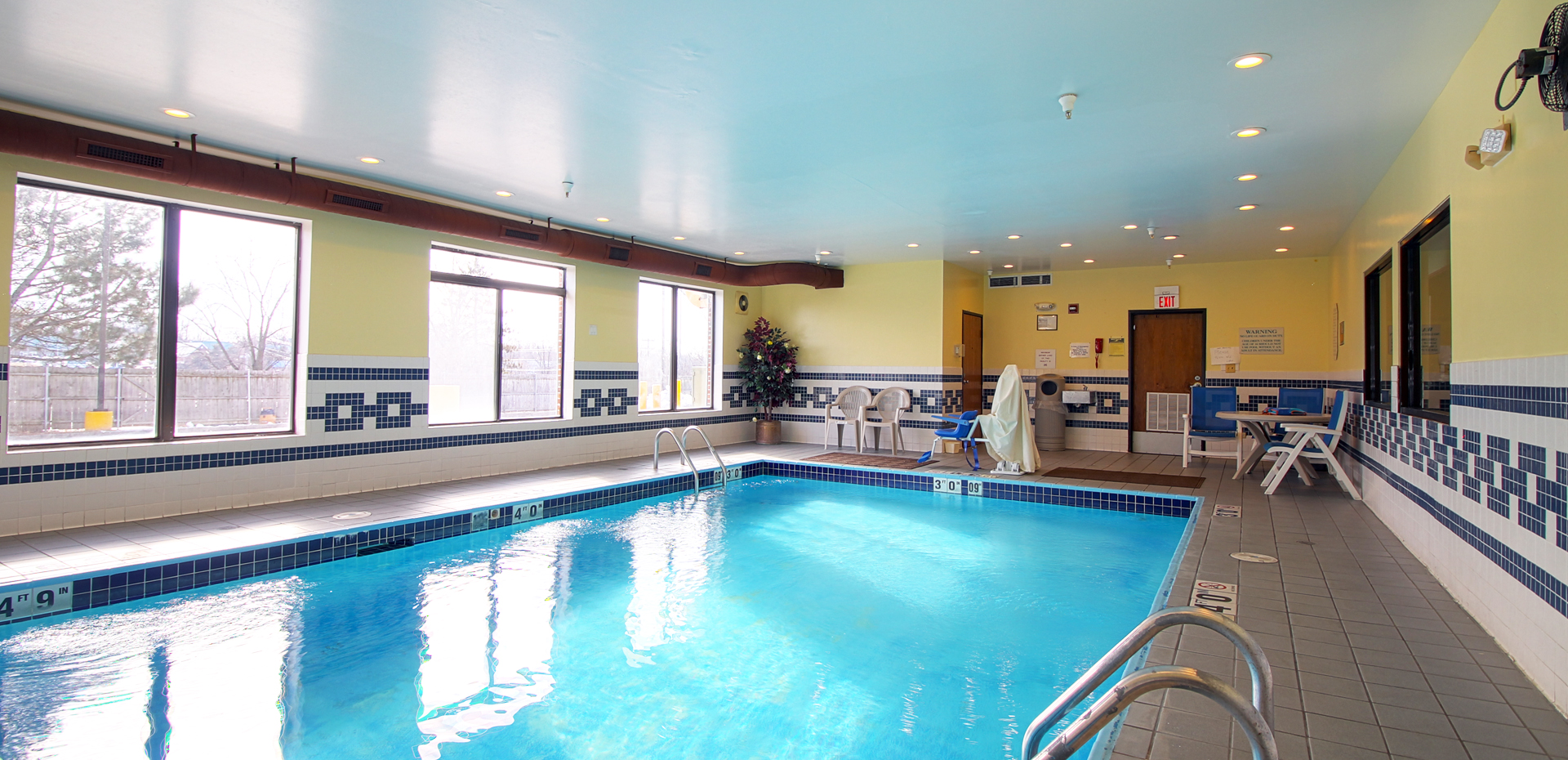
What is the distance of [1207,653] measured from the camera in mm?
2717

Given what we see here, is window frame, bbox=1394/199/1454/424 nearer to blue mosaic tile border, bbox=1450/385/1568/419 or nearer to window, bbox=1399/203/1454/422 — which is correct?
window, bbox=1399/203/1454/422

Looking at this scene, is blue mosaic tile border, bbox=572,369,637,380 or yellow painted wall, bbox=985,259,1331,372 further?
yellow painted wall, bbox=985,259,1331,372

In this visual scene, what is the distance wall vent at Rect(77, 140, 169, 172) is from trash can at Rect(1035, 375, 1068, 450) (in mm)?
9481

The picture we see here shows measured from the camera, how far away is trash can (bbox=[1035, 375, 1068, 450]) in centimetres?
1028

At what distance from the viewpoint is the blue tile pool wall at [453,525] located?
380cm

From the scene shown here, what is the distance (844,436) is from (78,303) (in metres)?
7.91

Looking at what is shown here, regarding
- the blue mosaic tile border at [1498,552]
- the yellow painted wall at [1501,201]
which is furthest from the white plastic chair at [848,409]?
the yellow painted wall at [1501,201]

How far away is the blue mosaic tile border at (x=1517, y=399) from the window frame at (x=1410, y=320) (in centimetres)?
137

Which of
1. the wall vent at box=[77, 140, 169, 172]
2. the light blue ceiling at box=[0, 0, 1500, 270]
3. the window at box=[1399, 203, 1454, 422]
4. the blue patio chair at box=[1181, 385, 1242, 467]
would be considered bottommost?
the blue patio chair at box=[1181, 385, 1242, 467]

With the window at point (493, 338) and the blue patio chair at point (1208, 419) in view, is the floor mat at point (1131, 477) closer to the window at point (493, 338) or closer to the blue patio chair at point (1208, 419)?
the blue patio chair at point (1208, 419)

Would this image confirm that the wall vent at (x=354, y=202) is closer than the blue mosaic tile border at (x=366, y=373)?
Yes

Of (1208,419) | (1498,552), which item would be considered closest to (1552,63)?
(1498,552)

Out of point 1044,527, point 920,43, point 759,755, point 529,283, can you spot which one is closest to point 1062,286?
point 1044,527

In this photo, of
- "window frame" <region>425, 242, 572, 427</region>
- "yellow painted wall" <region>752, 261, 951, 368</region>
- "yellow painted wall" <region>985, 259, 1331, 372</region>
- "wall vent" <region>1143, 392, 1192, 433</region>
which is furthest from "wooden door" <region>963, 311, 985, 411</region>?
"window frame" <region>425, 242, 572, 427</region>
